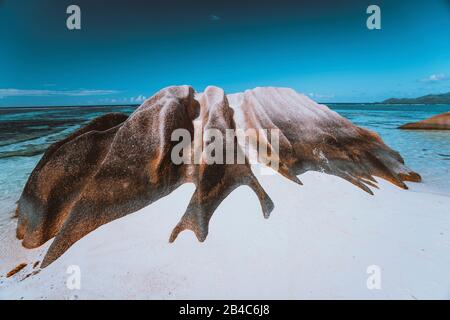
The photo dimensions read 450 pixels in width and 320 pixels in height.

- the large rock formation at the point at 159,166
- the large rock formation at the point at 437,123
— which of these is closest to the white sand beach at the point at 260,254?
the large rock formation at the point at 159,166

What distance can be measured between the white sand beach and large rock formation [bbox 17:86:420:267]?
204 millimetres

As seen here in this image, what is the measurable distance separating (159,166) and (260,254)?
6.42 feet

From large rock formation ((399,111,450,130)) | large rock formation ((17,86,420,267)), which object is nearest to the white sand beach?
large rock formation ((17,86,420,267))

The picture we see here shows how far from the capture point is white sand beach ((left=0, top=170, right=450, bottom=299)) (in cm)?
252

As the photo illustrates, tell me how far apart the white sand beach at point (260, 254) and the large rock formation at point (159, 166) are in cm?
20

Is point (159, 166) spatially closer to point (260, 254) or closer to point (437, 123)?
point (260, 254)

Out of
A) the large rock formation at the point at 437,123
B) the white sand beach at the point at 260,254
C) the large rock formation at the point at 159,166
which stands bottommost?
the white sand beach at the point at 260,254

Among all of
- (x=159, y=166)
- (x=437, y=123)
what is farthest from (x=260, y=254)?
(x=437, y=123)

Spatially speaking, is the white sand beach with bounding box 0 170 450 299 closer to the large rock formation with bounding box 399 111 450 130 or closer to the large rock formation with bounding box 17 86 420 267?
the large rock formation with bounding box 17 86 420 267

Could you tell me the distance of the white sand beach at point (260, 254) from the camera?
2516mm

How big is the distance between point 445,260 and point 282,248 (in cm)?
176

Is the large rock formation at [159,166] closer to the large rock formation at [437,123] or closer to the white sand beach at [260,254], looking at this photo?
the white sand beach at [260,254]

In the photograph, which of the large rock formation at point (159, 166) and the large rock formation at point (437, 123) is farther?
the large rock formation at point (437, 123)

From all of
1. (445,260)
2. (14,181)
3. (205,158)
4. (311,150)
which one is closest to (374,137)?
(311,150)
